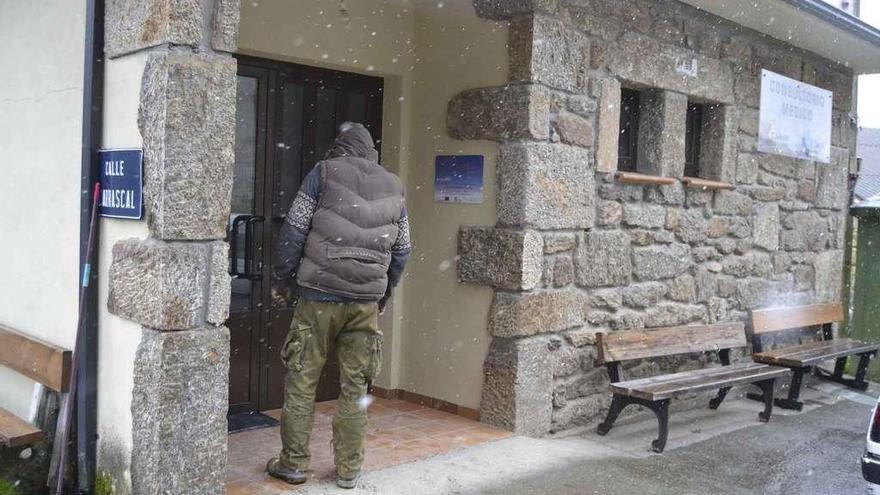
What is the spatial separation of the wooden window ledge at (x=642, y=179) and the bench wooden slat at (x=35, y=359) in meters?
3.55

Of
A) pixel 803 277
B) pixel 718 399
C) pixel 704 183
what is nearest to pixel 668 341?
pixel 718 399

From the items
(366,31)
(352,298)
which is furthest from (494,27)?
(352,298)

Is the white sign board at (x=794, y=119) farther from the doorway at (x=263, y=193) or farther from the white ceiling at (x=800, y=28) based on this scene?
the doorway at (x=263, y=193)

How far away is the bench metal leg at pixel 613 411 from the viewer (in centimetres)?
538

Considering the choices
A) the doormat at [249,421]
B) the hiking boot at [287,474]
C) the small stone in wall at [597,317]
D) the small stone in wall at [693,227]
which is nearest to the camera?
the hiking boot at [287,474]

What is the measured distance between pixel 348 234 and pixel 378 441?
5.05 ft

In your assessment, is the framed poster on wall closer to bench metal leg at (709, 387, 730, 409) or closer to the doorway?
A: the doorway

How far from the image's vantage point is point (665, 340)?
598 centimetres

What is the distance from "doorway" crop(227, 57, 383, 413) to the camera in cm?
535

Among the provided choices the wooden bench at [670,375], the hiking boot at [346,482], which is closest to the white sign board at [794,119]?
the wooden bench at [670,375]

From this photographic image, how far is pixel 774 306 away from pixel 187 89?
18.6ft

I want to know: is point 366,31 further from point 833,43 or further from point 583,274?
point 833,43

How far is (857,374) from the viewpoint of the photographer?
755 cm

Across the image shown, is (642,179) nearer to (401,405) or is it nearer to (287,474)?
(401,405)
